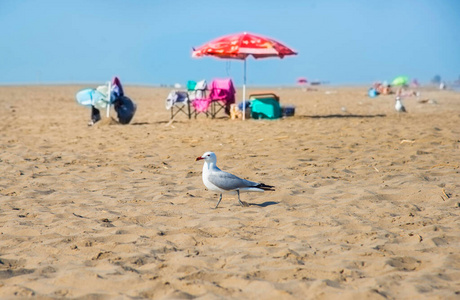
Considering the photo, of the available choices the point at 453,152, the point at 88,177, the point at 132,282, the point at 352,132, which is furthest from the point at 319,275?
the point at 352,132

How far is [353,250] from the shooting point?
4609 mm

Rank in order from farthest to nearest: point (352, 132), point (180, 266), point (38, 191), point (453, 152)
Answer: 1. point (352, 132)
2. point (453, 152)
3. point (38, 191)
4. point (180, 266)

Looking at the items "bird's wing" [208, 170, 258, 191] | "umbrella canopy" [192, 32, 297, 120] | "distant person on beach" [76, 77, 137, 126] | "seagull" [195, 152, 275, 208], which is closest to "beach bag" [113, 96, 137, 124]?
"distant person on beach" [76, 77, 137, 126]

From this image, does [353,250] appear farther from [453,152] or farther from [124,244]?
[453,152]

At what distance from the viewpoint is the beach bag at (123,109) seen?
15.0 metres

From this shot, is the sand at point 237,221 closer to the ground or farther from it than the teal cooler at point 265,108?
closer to the ground

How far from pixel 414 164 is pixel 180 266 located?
5233 mm

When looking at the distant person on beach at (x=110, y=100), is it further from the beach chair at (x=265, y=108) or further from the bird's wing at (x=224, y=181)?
the bird's wing at (x=224, y=181)

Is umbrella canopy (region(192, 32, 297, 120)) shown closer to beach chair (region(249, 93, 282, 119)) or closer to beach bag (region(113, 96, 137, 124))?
beach chair (region(249, 93, 282, 119))

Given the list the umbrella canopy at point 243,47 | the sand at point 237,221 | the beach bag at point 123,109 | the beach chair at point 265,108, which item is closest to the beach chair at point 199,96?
the umbrella canopy at point 243,47

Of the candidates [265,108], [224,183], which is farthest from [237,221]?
[265,108]

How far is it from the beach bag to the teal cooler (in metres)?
3.39

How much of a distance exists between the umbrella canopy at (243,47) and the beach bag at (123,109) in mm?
2325

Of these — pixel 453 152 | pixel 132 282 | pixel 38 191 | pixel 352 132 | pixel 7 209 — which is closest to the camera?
pixel 132 282
